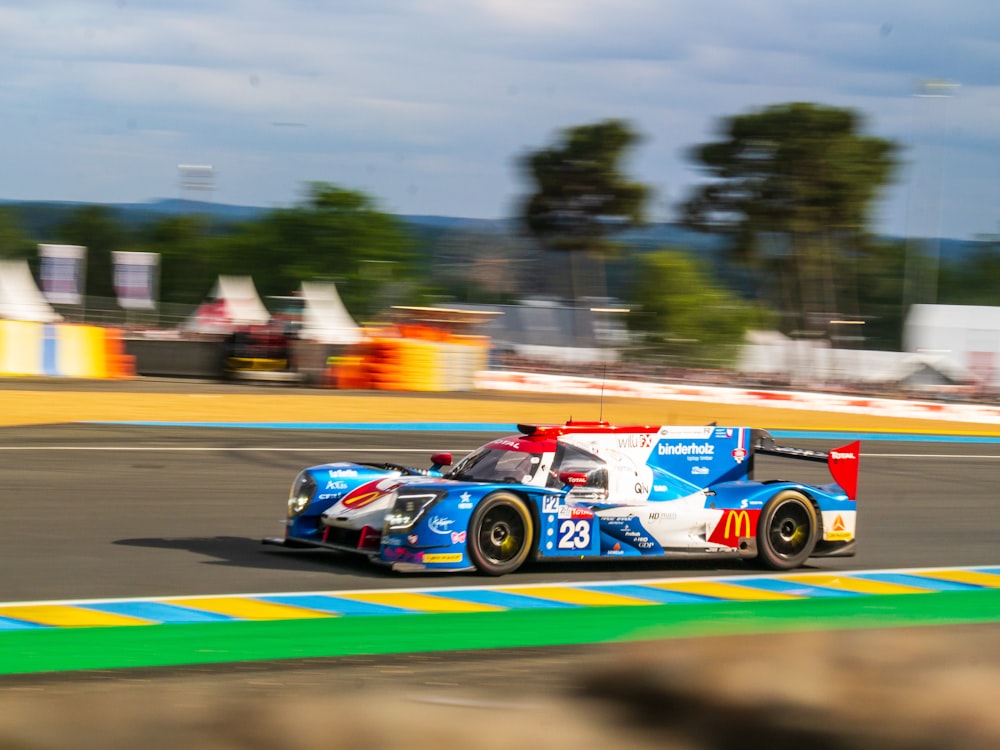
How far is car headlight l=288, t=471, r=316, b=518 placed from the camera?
30.4 feet

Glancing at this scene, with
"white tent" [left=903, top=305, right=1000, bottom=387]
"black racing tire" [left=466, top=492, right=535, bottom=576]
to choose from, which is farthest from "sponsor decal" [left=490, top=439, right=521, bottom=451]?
"white tent" [left=903, top=305, right=1000, bottom=387]

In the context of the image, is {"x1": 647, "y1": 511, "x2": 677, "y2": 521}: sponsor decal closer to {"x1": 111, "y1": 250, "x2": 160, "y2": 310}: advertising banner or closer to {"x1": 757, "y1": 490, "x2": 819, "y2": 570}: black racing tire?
{"x1": 757, "y1": 490, "x2": 819, "y2": 570}: black racing tire

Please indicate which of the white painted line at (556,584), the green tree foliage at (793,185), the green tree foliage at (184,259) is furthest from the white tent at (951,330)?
the green tree foliage at (184,259)

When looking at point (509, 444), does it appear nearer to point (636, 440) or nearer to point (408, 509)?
point (636, 440)

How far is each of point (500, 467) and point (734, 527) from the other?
70.6 inches

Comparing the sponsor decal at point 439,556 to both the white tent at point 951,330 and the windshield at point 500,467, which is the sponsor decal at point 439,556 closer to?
the windshield at point 500,467

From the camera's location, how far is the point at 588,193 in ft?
212

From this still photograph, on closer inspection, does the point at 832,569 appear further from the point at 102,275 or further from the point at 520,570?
the point at 102,275

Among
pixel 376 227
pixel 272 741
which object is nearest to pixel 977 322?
pixel 272 741

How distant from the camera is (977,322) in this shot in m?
45.8

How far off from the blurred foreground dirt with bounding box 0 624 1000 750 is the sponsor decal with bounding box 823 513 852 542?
6.79m

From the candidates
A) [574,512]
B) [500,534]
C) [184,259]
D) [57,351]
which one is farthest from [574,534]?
[184,259]

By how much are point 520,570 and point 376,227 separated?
82404 millimetres

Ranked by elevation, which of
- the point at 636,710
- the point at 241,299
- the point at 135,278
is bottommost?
the point at 636,710
